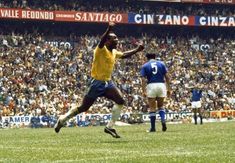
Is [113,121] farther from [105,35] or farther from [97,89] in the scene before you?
[105,35]

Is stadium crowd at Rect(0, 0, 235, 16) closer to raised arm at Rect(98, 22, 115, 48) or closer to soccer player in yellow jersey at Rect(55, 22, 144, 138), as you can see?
soccer player in yellow jersey at Rect(55, 22, 144, 138)

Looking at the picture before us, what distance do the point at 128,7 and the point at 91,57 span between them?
377 inches

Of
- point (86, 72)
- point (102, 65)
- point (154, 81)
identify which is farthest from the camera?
point (86, 72)

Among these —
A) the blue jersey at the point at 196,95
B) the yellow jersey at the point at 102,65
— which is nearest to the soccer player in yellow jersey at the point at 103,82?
the yellow jersey at the point at 102,65

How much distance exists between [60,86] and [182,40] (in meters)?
16.9

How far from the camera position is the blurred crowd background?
4022cm

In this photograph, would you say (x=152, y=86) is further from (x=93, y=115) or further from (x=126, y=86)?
(x=126, y=86)

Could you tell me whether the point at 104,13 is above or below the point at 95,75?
above

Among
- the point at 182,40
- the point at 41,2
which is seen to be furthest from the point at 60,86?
the point at 182,40

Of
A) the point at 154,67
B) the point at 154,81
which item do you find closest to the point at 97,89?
the point at 154,67

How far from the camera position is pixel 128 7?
55938 millimetres

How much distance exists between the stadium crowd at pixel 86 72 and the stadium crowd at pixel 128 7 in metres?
2.12

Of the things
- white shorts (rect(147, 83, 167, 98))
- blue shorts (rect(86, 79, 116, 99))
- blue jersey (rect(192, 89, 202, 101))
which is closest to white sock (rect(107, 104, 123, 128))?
blue shorts (rect(86, 79, 116, 99))

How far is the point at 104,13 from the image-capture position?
53406 millimetres
